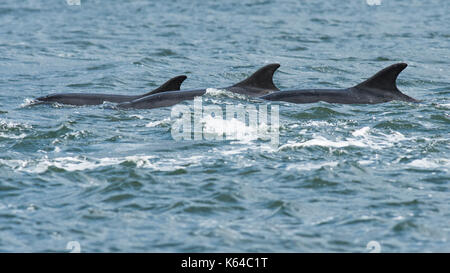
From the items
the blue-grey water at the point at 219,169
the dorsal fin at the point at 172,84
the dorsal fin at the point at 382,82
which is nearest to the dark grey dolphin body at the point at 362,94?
the dorsal fin at the point at 382,82

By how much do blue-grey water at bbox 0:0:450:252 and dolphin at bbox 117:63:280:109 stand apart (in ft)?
1.53

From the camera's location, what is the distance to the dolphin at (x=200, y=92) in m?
19.1

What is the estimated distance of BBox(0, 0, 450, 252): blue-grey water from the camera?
440 inches

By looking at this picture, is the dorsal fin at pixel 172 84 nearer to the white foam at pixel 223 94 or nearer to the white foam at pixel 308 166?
the white foam at pixel 223 94

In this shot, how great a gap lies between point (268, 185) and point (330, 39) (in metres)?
21.2

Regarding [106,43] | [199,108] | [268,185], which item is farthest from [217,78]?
[268,185]

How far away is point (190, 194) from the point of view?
41.5 feet

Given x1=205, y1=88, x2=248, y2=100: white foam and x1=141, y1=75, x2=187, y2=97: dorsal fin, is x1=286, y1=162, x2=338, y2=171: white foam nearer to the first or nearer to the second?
x1=205, y1=88, x2=248, y2=100: white foam

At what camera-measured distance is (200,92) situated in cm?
1988

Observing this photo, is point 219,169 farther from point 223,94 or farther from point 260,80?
point 260,80

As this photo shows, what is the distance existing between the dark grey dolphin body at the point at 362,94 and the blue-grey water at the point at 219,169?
42 centimetres

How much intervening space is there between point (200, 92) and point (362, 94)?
373 centimetres
